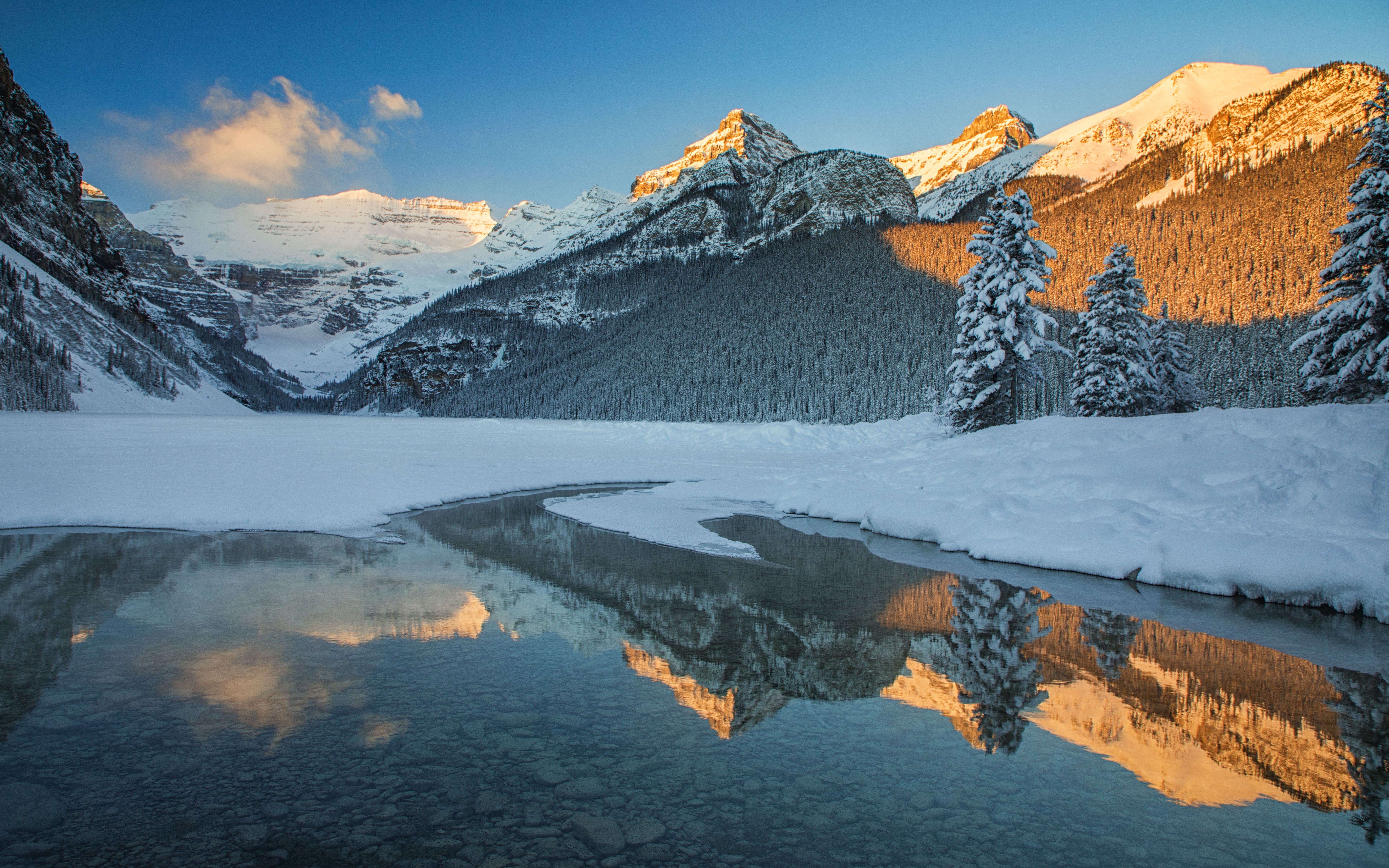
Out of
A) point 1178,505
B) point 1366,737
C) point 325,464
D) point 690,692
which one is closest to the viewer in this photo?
point 1366,737

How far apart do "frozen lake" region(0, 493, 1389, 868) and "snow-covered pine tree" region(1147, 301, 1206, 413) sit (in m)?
35.8

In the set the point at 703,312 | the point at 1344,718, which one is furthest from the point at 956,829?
the point at 703,312

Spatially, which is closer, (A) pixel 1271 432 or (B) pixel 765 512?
(A) pixel 1271 432

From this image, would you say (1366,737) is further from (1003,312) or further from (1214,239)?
(1214,239)

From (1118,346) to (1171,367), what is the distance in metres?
9.07

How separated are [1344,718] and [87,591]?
49.1 feet

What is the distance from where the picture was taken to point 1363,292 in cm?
2364

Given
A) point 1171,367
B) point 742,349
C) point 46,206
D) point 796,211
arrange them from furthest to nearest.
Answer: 1. point 796,211
2. point 46,206
3. point 742,349
4. point 1171,367

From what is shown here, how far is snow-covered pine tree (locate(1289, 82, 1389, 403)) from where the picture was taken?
23.2 metres

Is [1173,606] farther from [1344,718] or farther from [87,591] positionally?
[87,591]

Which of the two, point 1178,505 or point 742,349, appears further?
point 742,349

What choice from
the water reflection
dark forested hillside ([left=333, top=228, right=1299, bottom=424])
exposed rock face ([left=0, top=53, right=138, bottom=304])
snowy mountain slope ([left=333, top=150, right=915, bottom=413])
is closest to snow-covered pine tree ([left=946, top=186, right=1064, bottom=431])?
dark forested hillside ([left=333, top=228, right=1299, bottom=424])

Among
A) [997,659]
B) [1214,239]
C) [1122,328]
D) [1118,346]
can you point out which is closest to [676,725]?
[997,659]

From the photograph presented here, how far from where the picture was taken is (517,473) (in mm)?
28828
